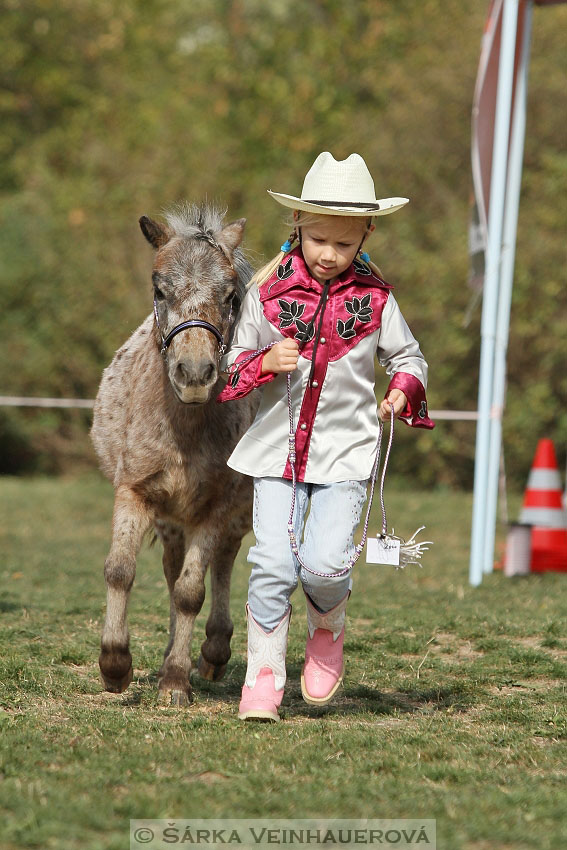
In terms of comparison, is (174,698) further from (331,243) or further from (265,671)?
(331,243)

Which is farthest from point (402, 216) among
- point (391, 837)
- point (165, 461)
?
point (391, 837)

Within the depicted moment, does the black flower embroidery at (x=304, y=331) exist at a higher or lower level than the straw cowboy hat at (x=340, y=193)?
lower

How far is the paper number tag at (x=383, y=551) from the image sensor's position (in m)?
4.91

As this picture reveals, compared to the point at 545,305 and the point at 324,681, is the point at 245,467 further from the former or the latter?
the point at 545,305

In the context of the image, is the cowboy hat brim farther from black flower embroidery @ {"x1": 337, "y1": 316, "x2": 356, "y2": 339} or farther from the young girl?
black flower embroidery @ {"x1": 337, "y1": 316, "x2": 356, "y2": 339}

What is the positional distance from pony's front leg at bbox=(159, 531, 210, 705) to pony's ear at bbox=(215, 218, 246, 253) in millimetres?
1405

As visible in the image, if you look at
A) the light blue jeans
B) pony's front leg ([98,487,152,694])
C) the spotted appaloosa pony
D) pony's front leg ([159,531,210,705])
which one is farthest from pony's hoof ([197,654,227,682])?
the light blue jeans

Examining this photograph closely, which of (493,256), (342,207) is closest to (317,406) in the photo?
(342,207)

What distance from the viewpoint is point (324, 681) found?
511 centimetres

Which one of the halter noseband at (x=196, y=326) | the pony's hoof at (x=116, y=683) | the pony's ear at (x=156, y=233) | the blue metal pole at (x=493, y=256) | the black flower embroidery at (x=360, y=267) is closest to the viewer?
the halter noseband at (x=196, y=326)

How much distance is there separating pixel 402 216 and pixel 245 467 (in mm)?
15486

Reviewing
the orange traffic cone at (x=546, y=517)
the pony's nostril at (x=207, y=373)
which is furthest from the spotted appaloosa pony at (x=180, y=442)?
the orange traffic cone at (x=546, y=517)

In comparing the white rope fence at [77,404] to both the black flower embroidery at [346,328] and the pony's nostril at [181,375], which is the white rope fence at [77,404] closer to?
the black flower embroidery at [346,328]

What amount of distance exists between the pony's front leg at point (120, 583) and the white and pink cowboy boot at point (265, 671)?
0.63m
